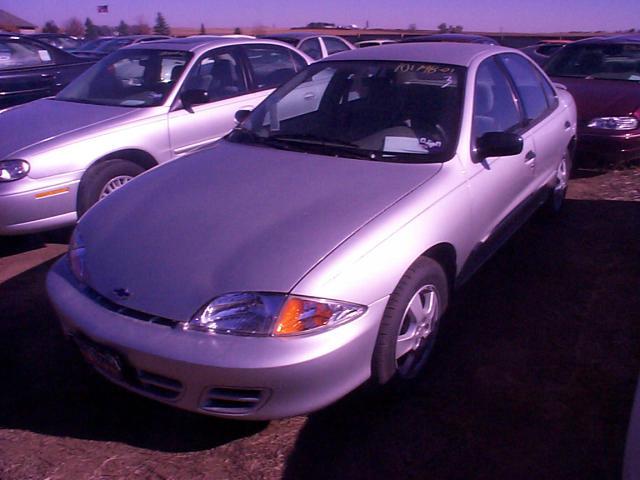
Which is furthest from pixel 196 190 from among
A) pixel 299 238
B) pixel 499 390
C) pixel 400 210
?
pixel 499 390

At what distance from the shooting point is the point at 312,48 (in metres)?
10.9

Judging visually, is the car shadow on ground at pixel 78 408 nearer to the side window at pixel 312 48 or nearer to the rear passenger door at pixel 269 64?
the rear passenger door at pixel 269 64

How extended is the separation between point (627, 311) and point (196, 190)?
8.47ft

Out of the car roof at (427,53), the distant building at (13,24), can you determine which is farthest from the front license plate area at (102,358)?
the distant building at (13,24)

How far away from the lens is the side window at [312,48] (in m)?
10.8

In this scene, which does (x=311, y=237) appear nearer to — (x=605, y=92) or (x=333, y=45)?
(x=605, y=92)

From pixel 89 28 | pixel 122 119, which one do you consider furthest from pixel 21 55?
pixel 89 28

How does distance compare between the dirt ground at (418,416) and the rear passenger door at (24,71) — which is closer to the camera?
the dirt ground at (418,416)

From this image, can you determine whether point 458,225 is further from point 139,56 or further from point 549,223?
point 139,56

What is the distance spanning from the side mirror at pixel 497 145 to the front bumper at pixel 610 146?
359cm

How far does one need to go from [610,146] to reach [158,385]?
5.53 metres

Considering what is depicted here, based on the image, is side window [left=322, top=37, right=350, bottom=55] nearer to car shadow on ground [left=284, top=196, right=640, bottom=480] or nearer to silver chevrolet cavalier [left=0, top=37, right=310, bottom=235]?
silver chevrolet cavalier [left=0, top=37, right=310, bottom=235]

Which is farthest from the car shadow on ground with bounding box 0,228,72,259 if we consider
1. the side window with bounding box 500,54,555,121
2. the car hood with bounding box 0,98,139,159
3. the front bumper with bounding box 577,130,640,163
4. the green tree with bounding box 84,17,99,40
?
the green tree with bounding box 84,17,99,40

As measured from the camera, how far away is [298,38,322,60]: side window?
10.8 metres
